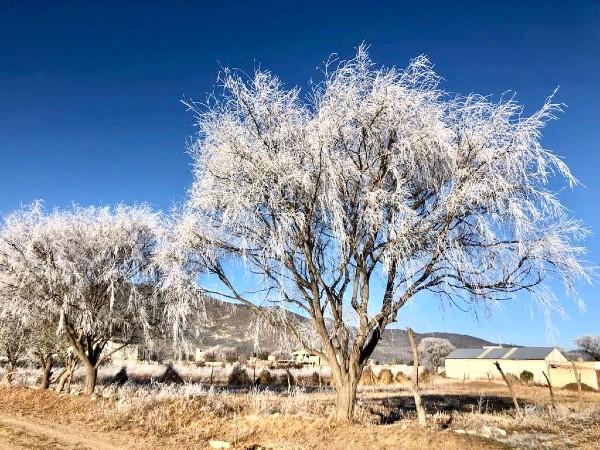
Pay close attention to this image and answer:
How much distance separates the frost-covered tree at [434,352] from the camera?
92.3 meters

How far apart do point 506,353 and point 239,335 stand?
247 feet

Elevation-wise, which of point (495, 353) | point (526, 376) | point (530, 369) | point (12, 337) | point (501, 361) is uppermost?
point (495, 353)

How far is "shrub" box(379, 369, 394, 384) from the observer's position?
2241 inches

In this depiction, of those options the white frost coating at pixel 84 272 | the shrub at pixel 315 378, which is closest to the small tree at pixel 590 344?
the shrub at pixel 315 378

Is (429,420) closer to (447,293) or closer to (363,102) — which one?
(447,293)

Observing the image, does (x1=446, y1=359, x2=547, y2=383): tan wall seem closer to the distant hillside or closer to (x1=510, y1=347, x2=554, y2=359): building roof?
(x1=510, y1=347, x2=554, y2=359): building roof

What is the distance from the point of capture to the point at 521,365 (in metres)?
61.5

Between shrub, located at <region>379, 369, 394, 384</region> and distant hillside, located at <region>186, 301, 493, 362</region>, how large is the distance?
9.97ft

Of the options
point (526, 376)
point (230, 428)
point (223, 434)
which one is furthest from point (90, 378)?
point (526, 376)

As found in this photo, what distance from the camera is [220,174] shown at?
13.6 m

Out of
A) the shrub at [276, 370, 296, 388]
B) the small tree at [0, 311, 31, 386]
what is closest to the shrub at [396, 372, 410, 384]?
the shrub at [276, 370, 296, 388]

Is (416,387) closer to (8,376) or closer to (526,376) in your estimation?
(8,376)

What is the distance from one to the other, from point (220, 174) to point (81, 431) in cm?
734

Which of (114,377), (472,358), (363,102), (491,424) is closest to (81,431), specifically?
(363,102)
